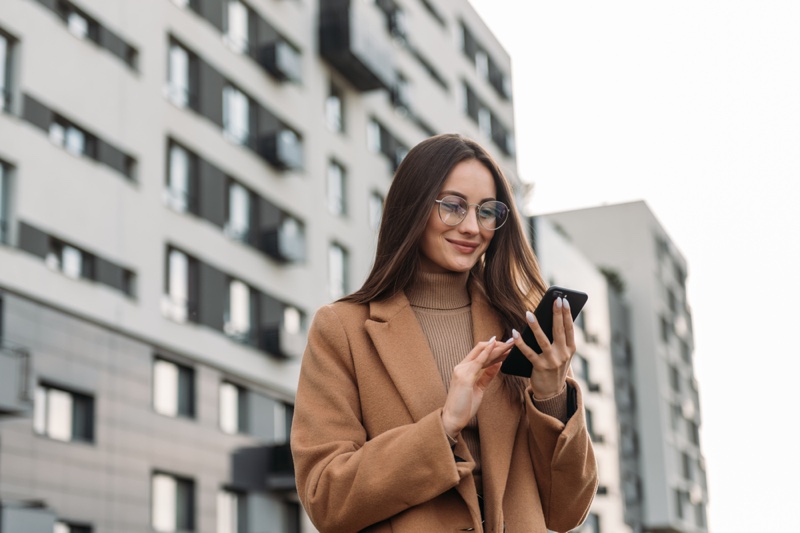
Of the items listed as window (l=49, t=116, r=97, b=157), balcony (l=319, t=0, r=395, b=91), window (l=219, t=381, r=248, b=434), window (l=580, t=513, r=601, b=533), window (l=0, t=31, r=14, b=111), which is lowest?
window (l=580, t=513, r=601, b=533)

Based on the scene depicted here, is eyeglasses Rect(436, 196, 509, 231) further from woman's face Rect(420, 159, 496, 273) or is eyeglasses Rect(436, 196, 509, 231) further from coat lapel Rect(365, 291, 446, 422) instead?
coat lapel Rect(365, 291, 446, 422)

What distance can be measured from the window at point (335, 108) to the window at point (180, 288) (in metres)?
8.48

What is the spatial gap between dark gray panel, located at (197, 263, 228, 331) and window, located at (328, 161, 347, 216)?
6.09 m

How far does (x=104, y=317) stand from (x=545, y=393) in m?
20.5

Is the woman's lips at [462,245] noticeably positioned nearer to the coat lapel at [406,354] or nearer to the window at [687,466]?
the coat lapel at [406,354]

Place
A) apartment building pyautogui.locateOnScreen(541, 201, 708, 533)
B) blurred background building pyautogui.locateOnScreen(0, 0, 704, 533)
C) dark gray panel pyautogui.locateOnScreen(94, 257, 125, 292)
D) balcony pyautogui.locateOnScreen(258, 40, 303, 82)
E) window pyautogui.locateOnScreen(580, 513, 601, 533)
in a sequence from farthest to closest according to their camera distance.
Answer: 1. apartment building pyautogui.locateOnScreen(541, 201, 708, 533)
2. window pyautogui.locateOnScreen(580, 513, 601, 533)
3. balcony pyautogui.locateOnScreen(258, 40, 303, 82)
4. dark gray panel pyautogui.locateOnScreen(94, 257, 125, 292)
5. blurred background building pyautogui.locateOnScreen(0, 0, 704, 533)

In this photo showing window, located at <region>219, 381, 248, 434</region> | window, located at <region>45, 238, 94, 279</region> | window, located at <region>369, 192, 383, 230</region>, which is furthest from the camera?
window, located at <region>369, 192, 383, 230</region>

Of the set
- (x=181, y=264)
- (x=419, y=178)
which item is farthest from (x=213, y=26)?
(x=419, y=178)

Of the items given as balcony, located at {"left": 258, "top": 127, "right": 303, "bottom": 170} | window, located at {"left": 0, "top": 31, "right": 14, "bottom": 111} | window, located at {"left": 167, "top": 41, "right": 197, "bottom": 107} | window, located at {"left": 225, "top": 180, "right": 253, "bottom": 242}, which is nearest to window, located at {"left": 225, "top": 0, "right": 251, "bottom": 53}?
window, located at {"left": 167, "top": 41, "right": 197, "bottom": 107}

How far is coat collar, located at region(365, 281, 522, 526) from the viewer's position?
314cm

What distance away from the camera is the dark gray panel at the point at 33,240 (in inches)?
822

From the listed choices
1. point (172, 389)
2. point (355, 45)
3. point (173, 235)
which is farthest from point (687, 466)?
point (173, 235)

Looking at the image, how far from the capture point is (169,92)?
2627cm

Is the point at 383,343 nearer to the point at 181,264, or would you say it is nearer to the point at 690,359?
the point at 181,264
